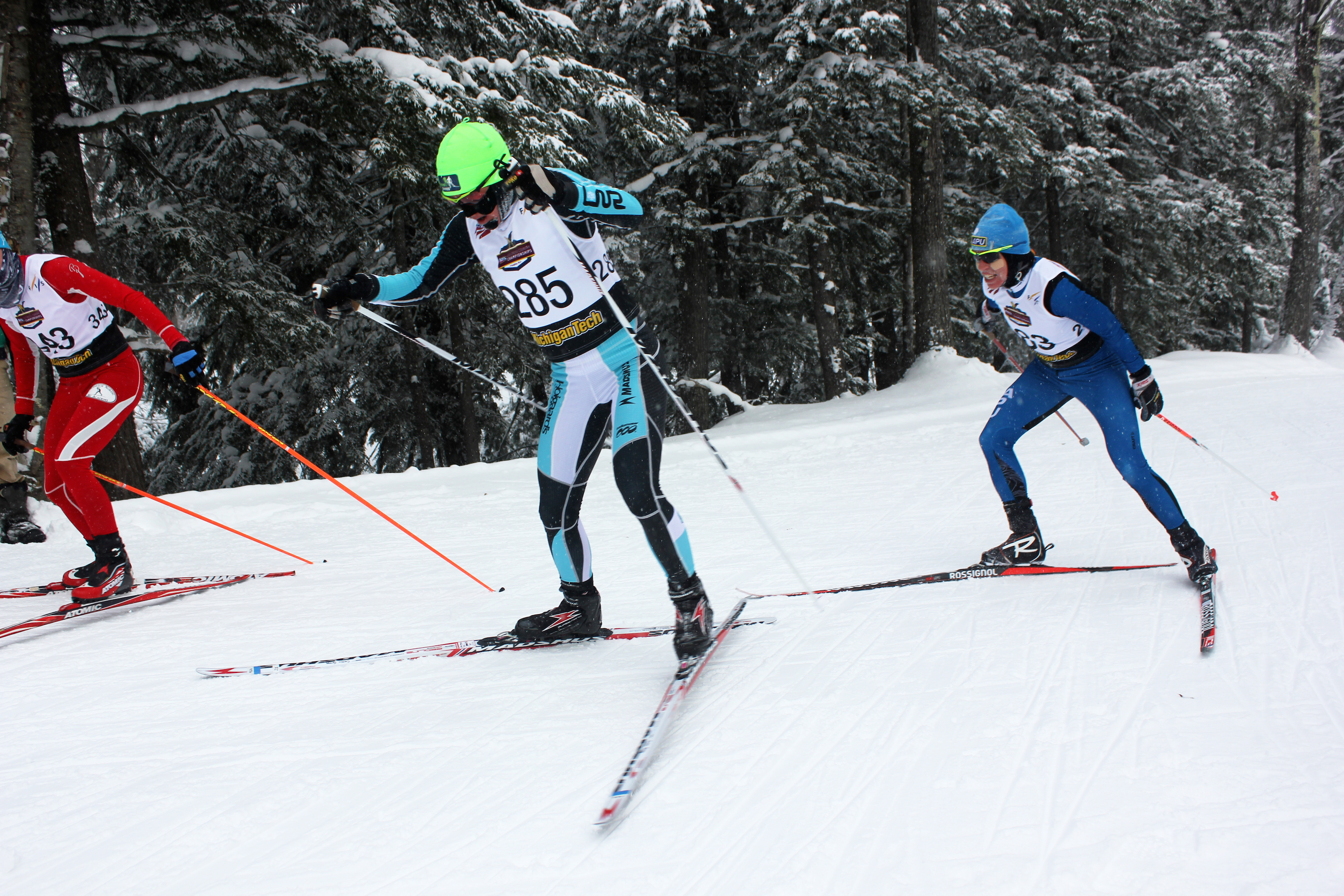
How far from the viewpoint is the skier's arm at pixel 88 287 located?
4.40 m

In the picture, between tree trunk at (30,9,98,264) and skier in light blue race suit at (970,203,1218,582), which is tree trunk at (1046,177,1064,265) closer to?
skier in light blue race suit at (970,203,1218,582)

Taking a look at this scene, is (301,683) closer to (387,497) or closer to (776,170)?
(387,497)

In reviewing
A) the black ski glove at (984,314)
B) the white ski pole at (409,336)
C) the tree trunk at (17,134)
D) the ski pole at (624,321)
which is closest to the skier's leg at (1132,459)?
the black ski glove at (984,314)

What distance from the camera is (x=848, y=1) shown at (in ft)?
34.3

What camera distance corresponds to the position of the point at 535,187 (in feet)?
9.41

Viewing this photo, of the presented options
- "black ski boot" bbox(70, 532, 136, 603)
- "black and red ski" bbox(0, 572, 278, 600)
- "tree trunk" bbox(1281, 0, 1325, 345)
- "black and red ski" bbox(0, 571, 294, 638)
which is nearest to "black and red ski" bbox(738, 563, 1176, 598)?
"black and red ski" bbox(0, 571, 294, 638)

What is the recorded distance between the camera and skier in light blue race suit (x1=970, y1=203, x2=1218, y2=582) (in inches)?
145

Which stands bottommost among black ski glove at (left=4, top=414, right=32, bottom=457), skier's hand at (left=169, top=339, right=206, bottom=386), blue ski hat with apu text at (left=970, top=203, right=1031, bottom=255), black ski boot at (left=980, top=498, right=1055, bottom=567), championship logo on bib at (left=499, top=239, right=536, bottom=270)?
black ski boot at (left=980, top=498, right=1055, bottom=567)

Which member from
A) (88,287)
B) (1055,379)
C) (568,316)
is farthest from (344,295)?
(1055,379)

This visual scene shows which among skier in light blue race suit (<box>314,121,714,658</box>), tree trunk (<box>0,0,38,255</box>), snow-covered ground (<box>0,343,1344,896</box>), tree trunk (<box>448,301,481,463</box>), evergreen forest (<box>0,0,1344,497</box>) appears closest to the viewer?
snow-covered ground (<box>0,343,1344,896</box>)

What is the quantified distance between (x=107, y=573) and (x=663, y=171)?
960 cm

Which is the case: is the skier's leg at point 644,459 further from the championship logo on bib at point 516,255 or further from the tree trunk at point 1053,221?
the tree trunk at point 1053,221

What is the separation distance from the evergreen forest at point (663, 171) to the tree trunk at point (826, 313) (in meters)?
0.06

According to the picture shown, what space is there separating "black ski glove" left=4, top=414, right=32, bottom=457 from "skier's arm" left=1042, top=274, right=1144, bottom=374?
5739mm
